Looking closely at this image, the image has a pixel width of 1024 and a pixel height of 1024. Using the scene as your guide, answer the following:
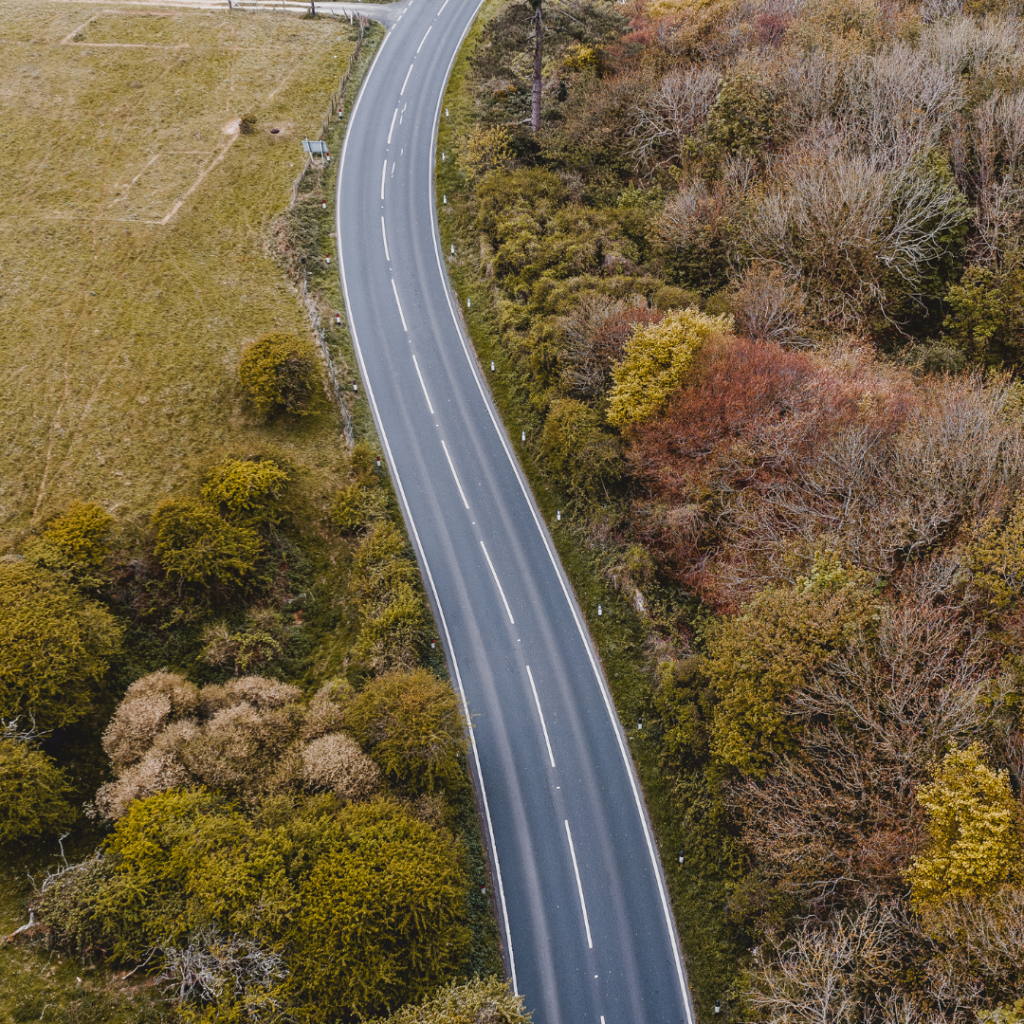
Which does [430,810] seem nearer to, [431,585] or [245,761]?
[245,761]

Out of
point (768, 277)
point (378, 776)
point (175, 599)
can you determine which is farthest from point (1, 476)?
point (768, 277)

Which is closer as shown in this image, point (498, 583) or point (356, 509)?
point (498, 583)

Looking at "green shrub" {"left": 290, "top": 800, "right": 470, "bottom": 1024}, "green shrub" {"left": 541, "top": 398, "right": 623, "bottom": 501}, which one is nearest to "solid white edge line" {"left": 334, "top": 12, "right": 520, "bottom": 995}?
"green shrub" {"left": 290, "top": 800, "right": 470, "bottom": 1024}

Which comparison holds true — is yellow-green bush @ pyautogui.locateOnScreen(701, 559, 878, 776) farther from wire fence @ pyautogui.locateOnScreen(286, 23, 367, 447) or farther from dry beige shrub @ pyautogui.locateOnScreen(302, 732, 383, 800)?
wire fence @ pyautogui.locateOnScreen(286, 23, 367, 447)

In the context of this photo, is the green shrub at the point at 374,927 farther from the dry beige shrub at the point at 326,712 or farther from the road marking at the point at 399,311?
the road marking at the point at 399,311

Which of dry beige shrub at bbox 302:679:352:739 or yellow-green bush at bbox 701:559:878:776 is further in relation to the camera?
dry beige shrub at bbox 302:679:352:739

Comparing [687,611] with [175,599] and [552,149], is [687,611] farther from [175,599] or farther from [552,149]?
[552,149]

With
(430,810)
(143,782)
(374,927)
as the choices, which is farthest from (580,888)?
(143,782)
